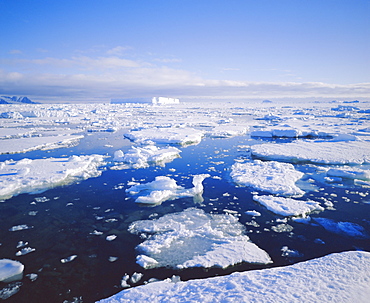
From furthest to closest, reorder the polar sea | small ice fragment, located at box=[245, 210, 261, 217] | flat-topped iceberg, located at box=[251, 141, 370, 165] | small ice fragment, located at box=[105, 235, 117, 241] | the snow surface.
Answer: flat-topped iceberg, located at box=[251, 141, 370, 165] → small ice fragment, located at box=[245, 210, 261, 217] → small ice fragment, located at box=[105, 235, 117, 241] → the polar sea → the snow surface

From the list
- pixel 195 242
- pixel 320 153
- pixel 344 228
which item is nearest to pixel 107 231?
pixel 195 242

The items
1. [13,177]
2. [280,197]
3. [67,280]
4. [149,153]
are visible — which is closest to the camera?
[67,280]

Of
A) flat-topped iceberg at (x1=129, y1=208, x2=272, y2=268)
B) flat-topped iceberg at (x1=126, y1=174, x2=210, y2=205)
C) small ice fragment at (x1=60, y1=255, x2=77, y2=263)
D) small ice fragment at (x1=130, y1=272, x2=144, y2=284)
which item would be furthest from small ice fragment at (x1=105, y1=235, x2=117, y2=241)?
flat-topped iceberg at (x1=126, y1=174, x2=210, y2=205)

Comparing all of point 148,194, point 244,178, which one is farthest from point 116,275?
point 244,178

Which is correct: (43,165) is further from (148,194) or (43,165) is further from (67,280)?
(67,280)

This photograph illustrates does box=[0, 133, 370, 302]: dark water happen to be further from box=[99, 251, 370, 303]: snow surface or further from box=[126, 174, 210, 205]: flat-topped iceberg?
box=[99, 251, 370, 303]: snow surface

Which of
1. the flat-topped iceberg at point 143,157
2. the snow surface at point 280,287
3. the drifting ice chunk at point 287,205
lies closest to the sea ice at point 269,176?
the drifting ice chunk at point 287,205
